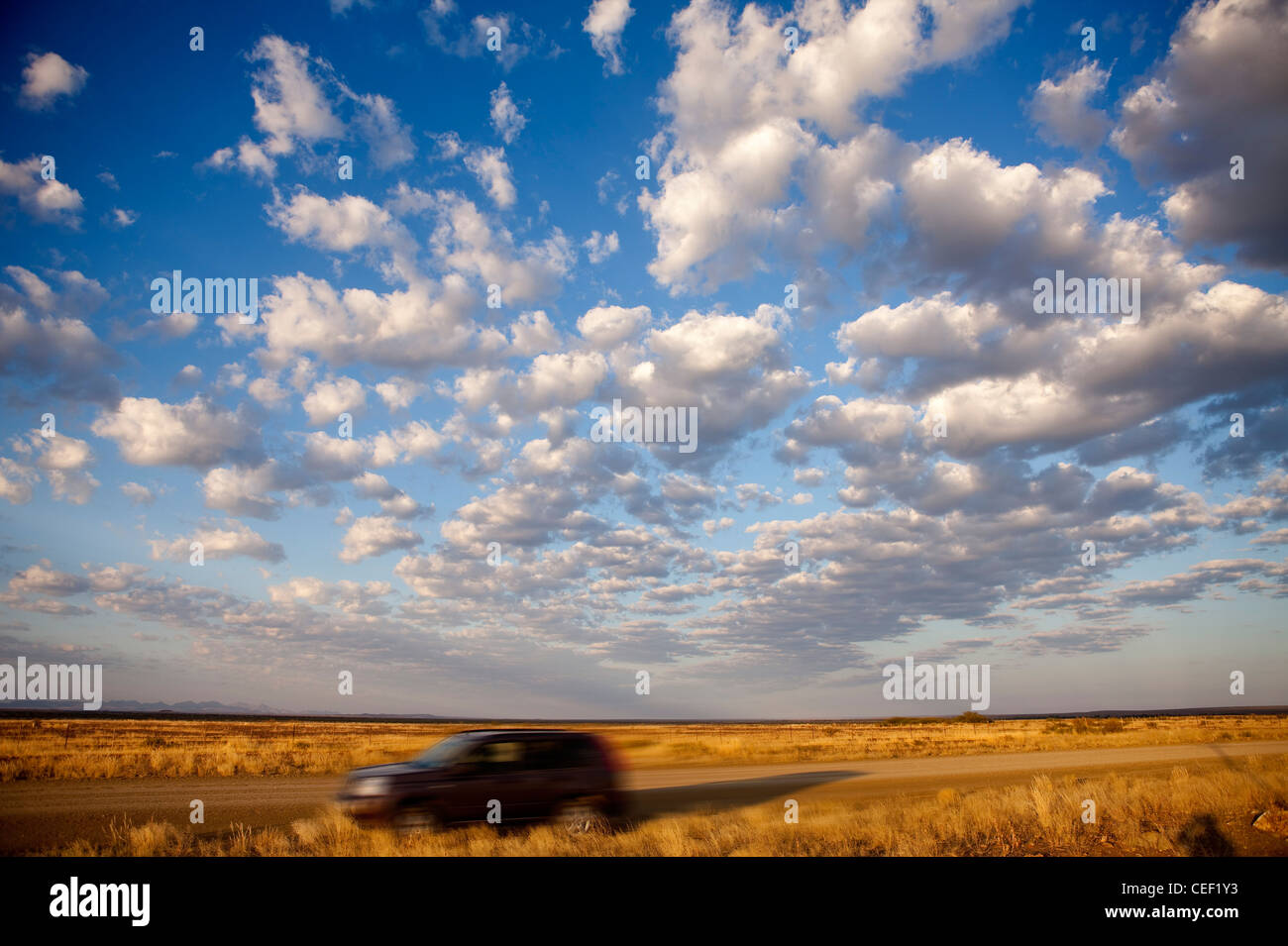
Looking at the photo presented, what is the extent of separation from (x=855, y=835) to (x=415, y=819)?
21.0 feet

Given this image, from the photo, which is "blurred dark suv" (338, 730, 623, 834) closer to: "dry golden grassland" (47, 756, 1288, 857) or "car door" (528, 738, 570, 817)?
"car door" (528, 738, 570, 817)

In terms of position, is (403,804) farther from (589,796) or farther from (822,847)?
(822,847)

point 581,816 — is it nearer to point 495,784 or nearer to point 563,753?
point 563,753

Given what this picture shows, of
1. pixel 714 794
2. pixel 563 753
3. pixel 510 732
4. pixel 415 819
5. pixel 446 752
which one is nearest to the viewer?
pixel 415 819

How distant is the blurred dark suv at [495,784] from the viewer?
1060 centimetres

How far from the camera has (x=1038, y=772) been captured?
923 inches

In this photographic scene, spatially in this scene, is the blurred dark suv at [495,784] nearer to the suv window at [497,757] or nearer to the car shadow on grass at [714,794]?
the suv window at [497,757]

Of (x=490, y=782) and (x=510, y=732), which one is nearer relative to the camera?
(x=490, y=782)

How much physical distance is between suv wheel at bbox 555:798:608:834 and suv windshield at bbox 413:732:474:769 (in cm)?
175

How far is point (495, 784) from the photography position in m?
11.1

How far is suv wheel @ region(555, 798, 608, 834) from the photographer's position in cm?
1137

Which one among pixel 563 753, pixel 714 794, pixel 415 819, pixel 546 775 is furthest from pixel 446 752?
pixel 714 794

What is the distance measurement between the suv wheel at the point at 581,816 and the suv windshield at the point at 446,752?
68.9 inches

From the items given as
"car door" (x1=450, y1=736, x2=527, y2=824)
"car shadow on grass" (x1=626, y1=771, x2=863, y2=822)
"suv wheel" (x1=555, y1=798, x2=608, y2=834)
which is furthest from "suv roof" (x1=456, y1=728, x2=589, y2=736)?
"car shadow on grass" (x1=626, y1=771, x2=863, y2=822)
